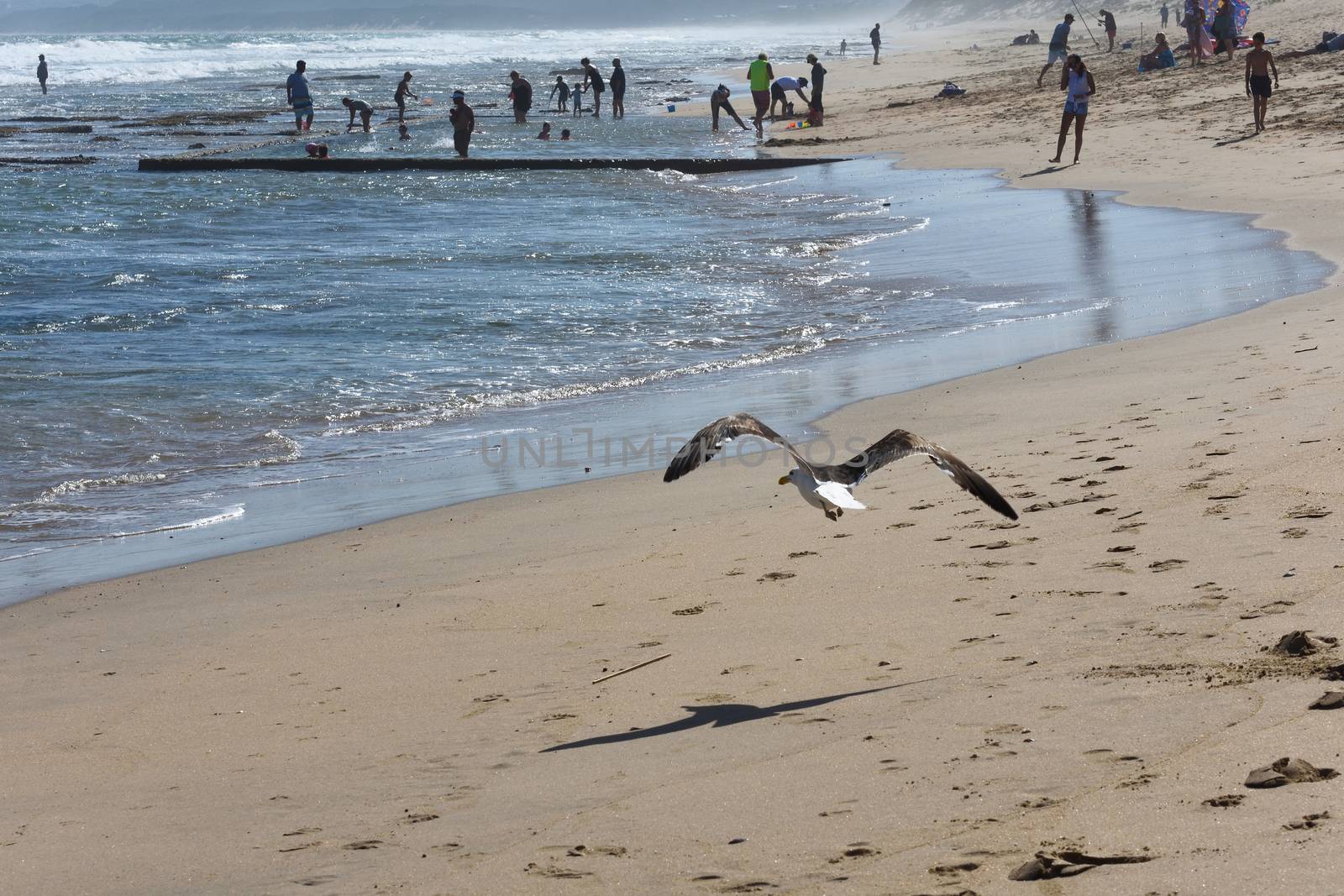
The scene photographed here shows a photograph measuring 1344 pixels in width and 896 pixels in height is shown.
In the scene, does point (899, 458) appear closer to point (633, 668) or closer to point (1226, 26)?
point (633, 668)

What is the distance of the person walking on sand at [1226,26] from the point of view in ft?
106

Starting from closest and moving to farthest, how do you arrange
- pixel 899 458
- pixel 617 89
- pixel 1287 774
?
1. pixel 1287 774
2. pixel 899 458
3. pixel 617 89

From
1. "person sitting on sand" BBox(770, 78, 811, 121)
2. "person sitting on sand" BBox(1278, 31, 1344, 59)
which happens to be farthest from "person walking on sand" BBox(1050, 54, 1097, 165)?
"person sitting on sand" BBox(770, 78, 811, 121)

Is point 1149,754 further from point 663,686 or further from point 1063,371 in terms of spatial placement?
point 1063,371

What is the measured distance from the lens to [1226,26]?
3238 cm

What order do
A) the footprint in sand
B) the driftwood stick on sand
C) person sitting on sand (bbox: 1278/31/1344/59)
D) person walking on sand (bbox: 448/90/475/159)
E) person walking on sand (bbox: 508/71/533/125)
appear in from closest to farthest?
the footprint in sand
the driftwood stick on sand
person walking on sand (bbox: 448/90/475/159)
person sitting on sand (bbox: 1278/31/1344/59)
person walking on sand (bbox: 508/71/533/125)

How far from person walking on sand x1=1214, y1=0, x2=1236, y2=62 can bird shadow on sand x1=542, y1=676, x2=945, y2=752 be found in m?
31.7

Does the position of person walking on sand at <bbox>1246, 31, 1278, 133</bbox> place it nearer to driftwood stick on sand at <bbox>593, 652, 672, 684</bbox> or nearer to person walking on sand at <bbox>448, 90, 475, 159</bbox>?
person walking on sand at <bbox>448, 90, 475, 159</bbox>

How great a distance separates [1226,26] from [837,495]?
31145 millimetres

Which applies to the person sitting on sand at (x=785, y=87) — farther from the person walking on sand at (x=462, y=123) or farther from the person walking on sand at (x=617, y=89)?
the person walking on sand at (x=462, y=123)

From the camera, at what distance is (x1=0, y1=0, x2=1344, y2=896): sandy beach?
11.9 feet

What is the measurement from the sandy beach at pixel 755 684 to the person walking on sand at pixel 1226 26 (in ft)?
87.2

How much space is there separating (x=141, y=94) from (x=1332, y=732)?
64160 mm

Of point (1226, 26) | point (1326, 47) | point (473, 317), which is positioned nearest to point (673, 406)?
point (473, 317)
